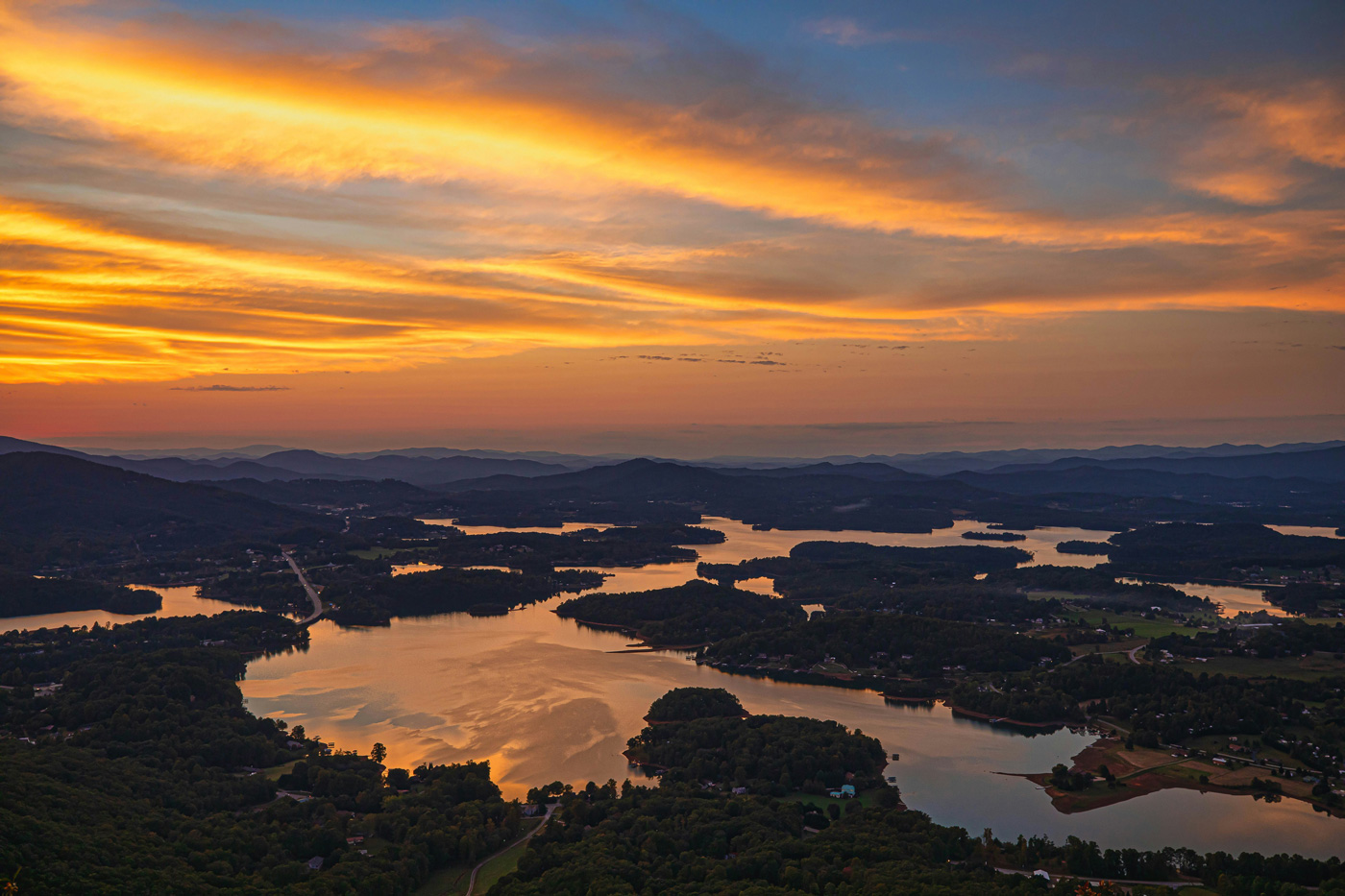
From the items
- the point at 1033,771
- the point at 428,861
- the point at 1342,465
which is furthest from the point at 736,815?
the point at 1342,465

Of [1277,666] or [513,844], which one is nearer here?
[513,844]

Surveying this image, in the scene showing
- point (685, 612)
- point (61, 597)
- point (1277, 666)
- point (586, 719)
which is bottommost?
point (61, 597)

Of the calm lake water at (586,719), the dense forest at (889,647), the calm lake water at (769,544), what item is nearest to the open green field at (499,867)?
the calm lake water at (586,719)

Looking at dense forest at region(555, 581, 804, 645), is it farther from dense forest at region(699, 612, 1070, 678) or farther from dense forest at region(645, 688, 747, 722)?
dense forest at region(645, 688, 747, 722)

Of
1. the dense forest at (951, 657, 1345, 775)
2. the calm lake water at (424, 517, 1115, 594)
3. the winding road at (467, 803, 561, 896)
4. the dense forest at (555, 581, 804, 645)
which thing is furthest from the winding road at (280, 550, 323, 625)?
the dense forest at (951, 657, 1345, 775)

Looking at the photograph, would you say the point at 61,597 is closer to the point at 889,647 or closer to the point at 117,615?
the point at 117,615

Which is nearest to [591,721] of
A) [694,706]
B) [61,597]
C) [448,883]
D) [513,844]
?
[694,706]

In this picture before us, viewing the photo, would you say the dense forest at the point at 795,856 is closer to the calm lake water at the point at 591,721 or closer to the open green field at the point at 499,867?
the open green field at the point at 499,867

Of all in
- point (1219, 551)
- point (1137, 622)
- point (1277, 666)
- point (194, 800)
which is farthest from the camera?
point (1219, 551)

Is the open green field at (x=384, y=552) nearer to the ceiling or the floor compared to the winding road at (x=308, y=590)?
nearer to the ceiling

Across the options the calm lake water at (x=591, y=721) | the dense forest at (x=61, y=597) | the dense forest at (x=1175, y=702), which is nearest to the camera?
the calm lake water at (x=591, y=721)
